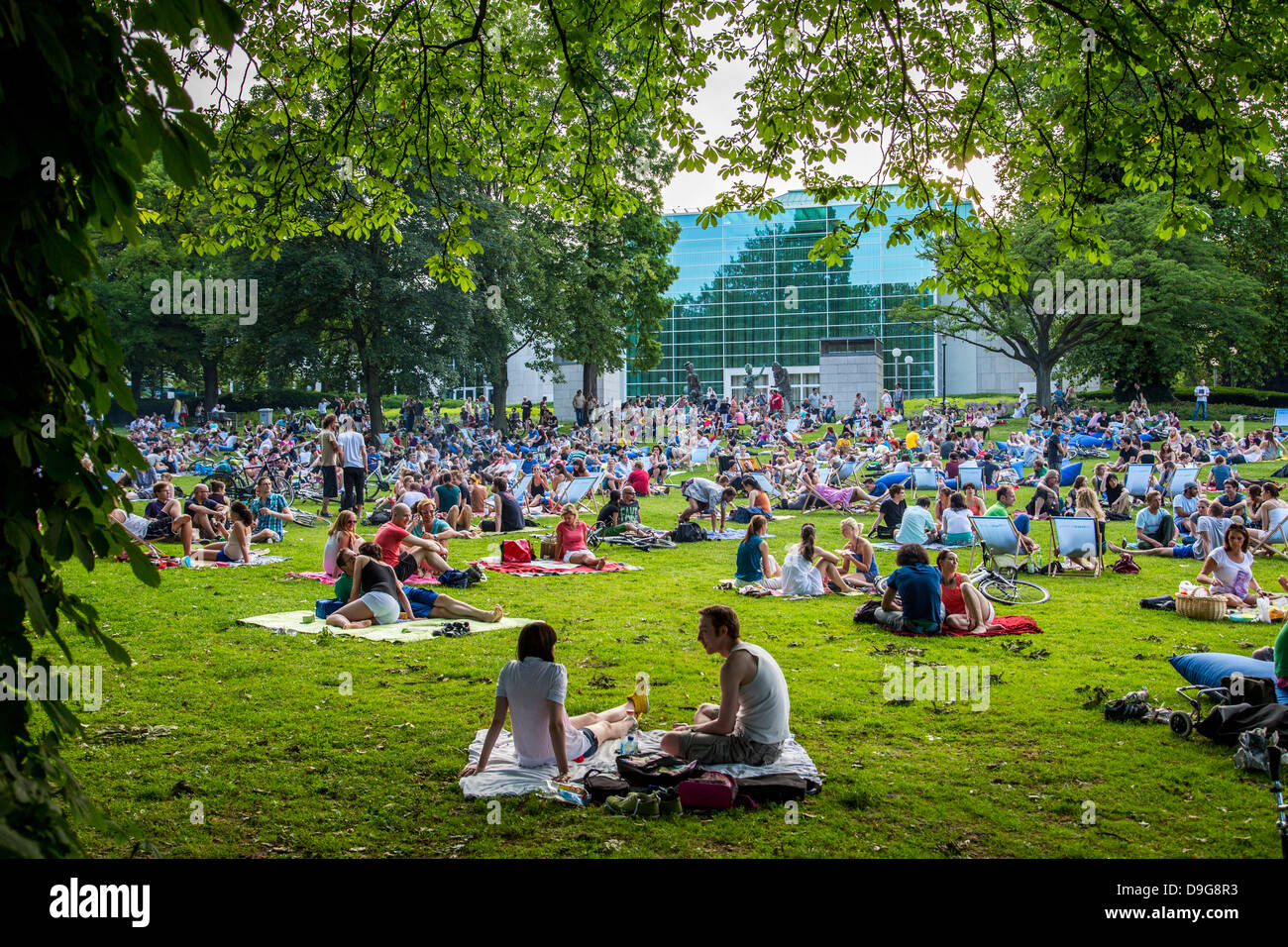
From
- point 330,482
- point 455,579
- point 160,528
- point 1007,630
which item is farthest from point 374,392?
point 1007,630

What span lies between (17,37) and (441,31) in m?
8.83

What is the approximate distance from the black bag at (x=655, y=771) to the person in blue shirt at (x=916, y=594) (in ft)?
16.9

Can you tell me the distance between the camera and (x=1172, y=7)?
8820 millimetres

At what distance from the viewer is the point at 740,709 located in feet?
21.7

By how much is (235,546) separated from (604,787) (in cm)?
→ 1156

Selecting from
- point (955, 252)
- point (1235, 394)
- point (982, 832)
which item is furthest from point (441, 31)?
point (1235, 394)

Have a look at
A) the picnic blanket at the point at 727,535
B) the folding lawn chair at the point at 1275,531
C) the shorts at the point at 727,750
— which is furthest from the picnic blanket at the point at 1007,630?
the picnic blanket at the point at 727,535

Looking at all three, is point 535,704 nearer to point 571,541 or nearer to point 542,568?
point 542,568

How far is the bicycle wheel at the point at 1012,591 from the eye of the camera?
12883 mm

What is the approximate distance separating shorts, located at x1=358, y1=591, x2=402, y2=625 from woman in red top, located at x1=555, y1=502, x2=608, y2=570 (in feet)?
16.5

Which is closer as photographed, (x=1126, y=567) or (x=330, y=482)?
(x=1126, y=567)

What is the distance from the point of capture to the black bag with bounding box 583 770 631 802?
240 inches

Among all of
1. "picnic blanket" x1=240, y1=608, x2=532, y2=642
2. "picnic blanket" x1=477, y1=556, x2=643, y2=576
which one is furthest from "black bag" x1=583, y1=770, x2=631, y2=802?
"picnic blanket" x1=477, y1=556, x2=643, y2=576
